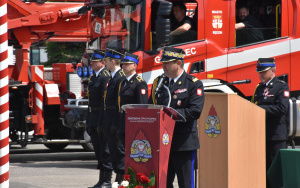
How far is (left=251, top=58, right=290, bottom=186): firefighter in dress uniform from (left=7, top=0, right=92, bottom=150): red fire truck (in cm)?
501

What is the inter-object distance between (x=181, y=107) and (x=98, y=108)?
3707mm

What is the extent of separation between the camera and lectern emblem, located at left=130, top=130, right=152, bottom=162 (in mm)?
6746

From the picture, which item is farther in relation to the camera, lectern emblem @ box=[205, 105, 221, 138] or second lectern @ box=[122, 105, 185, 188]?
lectern emblem @ box=[205, 105, 221, 138]

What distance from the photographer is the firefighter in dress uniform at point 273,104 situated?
8680 millimetres

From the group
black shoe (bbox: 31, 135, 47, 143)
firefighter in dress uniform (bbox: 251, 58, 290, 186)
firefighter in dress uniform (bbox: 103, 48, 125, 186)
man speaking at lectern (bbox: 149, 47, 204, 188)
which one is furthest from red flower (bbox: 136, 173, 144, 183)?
black shoe (bbox: 31, 135, 47, 143)

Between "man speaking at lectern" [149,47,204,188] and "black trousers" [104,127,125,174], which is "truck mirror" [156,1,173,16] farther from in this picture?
"man speaking at lectern" [149,47,204,188]

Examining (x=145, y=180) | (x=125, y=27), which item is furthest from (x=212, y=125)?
(x=125, y=27)

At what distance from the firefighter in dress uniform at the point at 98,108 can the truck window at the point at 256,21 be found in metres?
2.74

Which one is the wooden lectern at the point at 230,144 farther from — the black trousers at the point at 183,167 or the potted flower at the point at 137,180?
the potted flower at the point at 137,180

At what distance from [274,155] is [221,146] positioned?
1470 millimetres

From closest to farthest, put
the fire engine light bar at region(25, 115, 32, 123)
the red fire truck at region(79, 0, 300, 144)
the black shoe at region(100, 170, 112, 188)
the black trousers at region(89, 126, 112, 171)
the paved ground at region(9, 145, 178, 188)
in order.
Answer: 1. the black shoe at region(100, 170, 112, 188)
2. the black trousers at region(89, 126, 112, 171)
3. the paved ground at region(9, 145, 178, 188)
4. the red fire truck at region(79, 0, 300, 144)
5. the fire engine light bar at region(25, 115, 32, 123)

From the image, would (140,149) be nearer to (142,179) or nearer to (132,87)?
(142,179)

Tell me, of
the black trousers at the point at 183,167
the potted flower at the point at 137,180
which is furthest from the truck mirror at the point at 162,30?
the potted flower at the point at 137,180

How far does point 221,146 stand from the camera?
7445 millimetres
